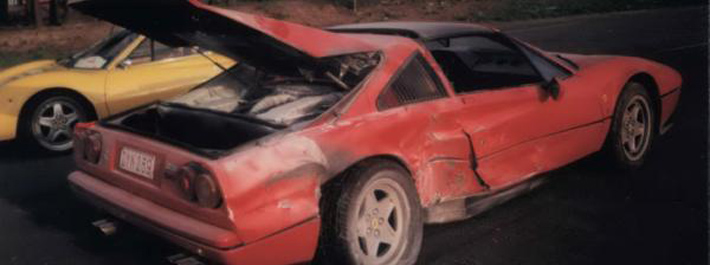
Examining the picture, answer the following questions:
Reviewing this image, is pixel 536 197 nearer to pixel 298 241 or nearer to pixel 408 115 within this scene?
pixel 408 115

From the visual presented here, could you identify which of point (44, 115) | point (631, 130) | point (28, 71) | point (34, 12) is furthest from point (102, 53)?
point (34, 12)

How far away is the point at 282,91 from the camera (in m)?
4.46

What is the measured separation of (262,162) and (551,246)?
184 centimetres

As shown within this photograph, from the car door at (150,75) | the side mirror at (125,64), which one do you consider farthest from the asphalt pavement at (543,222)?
the side mirror at (125,64)

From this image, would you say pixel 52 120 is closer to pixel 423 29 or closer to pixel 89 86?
pixel 89 86

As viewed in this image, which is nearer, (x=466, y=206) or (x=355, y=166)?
(x=355, y=166)

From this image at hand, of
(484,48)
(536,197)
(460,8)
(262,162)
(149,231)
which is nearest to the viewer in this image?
(262,162)

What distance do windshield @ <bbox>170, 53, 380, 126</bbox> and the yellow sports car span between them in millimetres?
2105

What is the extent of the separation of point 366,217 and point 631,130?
267 cm

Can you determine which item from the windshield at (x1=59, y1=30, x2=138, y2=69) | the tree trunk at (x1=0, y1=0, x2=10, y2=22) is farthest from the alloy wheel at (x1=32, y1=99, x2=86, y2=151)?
the tree trunk at (x1=0, y1=0, x2=10, y2=22)

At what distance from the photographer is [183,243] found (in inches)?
138

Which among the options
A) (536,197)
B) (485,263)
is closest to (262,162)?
(485,263)

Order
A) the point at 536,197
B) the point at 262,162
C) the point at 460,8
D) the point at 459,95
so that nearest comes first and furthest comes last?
1. the point at 262,162
2. the point at 459,95
3. the point at 536,197
4. the point at 460,8

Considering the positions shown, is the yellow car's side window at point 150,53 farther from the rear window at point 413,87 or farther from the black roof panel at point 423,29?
the rear window at point 413,87
